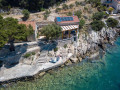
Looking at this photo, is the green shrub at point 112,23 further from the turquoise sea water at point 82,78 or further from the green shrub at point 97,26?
the turquoise sea water at point 82,78

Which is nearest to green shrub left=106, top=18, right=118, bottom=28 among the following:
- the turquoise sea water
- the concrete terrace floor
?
the turquoise sea water

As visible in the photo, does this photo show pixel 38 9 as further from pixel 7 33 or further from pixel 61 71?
pixel 61 71

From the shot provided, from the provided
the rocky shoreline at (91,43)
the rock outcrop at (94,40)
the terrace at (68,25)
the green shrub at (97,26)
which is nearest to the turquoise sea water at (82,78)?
the rocky shoreline at (91,43)

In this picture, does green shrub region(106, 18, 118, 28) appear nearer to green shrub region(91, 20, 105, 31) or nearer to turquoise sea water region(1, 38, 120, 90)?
green shrub region(91, 20, 105, 31)

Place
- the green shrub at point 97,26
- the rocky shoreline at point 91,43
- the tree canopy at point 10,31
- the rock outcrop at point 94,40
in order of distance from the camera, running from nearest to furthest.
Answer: the tree canopy at point 10,31 → the rocky shoreline at point 91,43 → the rock outcrop at point 94,40 → the green shrub at point 97,26

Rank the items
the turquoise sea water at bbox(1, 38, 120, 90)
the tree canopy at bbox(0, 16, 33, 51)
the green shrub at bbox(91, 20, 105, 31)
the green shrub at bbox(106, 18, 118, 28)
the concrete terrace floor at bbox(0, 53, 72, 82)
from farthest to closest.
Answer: the green shrub at bbox(106, 18, 118, 28), the green shrub at bbox(91, 20, 105, 31), the concrete terrace floor at bbox(0, 53, 72, 82), the turquoise sea water at bbox(1, 38, 120, 90), the tree canopy at bbox(0, 16, 33, 51)
